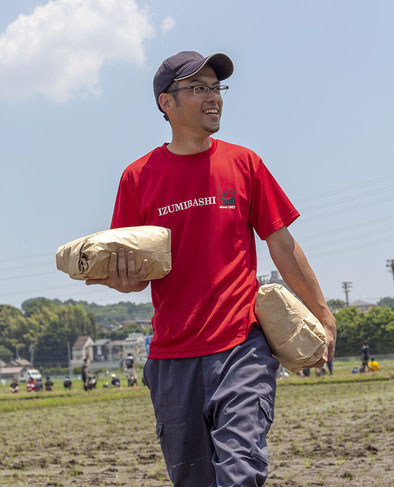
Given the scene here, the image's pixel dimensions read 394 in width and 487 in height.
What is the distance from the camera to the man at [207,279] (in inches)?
125

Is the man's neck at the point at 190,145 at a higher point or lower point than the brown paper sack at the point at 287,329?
higher

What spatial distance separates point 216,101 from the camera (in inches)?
142

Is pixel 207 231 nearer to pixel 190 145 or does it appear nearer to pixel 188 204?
pixel 188 204

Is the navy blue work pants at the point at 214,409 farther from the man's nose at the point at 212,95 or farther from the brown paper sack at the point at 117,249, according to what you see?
the man's nose at the point at 212,95

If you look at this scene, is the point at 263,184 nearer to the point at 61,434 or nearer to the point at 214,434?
the point at 214,434

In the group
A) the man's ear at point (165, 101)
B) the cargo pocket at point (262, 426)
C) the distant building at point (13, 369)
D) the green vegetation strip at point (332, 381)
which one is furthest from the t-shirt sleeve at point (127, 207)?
the distant building at point (13, 369)

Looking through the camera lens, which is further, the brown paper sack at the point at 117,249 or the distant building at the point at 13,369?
the distant building at the point at 13,369

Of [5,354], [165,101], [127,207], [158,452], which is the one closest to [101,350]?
[5,354]

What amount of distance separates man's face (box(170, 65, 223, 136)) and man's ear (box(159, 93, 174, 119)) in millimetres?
68

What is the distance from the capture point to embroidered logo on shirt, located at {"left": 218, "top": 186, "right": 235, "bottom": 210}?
345 centimetres

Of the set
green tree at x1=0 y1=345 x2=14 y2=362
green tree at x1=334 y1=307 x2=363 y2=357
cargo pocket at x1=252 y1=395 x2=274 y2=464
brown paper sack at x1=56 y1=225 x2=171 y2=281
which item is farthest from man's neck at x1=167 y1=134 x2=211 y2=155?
green tree at x1=0 y1=345 x2=14 y2=362

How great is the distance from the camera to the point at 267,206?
3.59 m

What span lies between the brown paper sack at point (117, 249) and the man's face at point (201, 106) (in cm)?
60

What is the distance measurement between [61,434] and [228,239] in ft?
33.6
